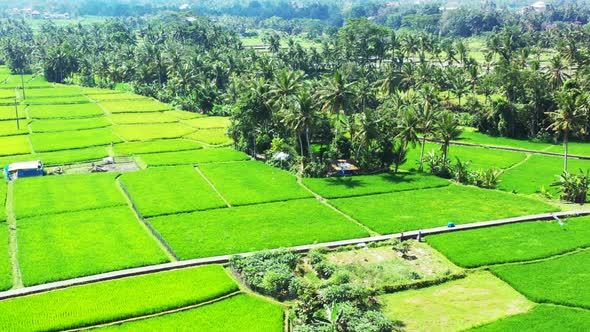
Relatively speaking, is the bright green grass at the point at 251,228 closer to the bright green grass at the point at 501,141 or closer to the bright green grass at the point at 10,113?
the bright green grass at the point at 501,141

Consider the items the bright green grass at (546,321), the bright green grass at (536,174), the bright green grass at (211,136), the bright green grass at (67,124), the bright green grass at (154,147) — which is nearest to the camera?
the bright green grass at (546,321)

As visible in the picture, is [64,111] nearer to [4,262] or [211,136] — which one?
[211,136]

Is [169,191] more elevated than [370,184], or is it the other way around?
[169,191]

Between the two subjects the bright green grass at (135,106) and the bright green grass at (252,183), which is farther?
the bright green grass at (135,106)

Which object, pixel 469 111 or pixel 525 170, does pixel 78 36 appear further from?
pixel 525 170

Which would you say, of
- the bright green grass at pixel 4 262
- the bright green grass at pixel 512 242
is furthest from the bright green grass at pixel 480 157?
the bright green grass at pixel 4 262

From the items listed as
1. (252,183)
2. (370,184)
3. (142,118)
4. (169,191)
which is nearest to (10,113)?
(142,118)

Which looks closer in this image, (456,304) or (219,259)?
(456,304)

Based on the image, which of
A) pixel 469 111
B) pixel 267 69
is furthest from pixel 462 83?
pixel 267 69
